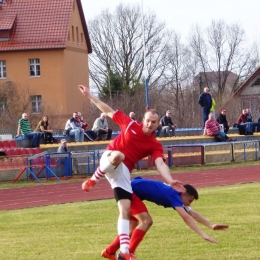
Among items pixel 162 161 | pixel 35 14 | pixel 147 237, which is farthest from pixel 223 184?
pixel 35 14

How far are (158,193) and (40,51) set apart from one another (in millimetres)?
51686

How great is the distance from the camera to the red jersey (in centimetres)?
995

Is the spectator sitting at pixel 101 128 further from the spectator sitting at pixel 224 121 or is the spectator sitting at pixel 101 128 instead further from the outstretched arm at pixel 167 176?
the outstretched arm at pixel 167 176

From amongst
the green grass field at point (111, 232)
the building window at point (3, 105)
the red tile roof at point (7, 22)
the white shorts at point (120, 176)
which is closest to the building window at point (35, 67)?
the red tile roof at point (7, 22)

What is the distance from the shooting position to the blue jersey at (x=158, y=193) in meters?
9.95

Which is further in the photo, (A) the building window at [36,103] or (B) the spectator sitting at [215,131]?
(A) the building window at [36,103]

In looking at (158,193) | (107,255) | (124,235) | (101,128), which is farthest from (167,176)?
(101,128)

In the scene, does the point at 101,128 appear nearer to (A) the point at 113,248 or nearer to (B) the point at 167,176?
(A) the point at 113,248

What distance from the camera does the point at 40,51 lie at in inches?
2395

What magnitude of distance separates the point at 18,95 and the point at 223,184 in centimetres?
3595

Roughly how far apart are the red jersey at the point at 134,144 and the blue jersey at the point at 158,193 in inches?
13.2

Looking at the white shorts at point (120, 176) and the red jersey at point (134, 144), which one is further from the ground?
the red jersey at point (134, 144)

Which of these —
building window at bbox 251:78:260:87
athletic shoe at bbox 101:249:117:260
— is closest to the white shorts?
athletic shoe at bbox 101:249:117:260

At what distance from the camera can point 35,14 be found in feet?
204
